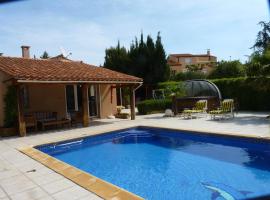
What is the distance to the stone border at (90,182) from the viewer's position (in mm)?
5516

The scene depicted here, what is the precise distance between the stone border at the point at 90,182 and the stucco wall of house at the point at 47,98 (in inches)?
347

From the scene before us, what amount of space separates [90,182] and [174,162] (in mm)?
4416

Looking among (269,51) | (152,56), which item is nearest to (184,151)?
(269,51)

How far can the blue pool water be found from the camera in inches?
289

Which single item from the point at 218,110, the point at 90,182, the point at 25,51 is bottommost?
the point at 90,182

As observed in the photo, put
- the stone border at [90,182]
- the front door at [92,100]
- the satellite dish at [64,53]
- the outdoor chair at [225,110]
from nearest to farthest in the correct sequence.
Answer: the stone border at [90,182]
the outdoor chair at [225,110]
the front door at [92,100]
the satellite dish at [64,53]

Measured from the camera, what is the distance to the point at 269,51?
16609 millimetres

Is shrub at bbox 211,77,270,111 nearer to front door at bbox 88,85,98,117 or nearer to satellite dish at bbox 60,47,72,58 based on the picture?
front door at bbox 88,85,98,117

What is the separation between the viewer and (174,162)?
10.1 metres

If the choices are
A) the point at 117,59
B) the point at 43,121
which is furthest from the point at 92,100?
the point at 117,59

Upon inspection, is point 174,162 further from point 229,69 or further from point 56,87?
point 229,69

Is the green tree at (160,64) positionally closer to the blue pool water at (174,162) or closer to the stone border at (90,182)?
the blue pool water at (174,162)

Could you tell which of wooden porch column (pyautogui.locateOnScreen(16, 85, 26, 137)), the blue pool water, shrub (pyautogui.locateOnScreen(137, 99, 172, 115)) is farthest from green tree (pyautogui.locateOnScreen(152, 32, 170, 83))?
wooden porch column (pyautogui.locateOnScreen(16, 85, 26, 137))

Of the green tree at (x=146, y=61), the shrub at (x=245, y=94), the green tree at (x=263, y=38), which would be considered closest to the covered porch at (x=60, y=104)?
the shrub at (x=245, y=94)
